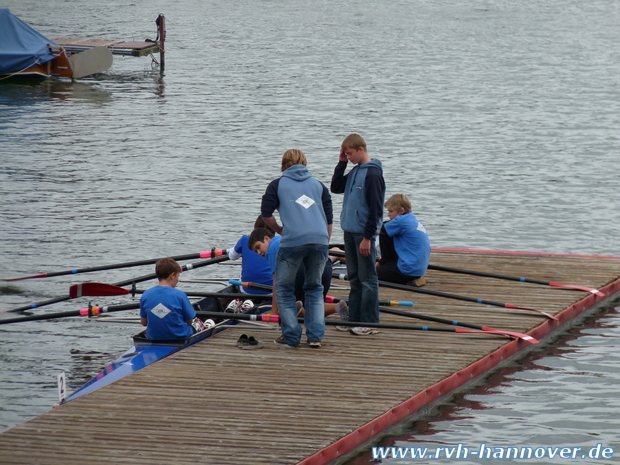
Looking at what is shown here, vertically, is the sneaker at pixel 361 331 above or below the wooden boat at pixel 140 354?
above

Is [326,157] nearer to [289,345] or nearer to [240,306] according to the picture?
[240,306]

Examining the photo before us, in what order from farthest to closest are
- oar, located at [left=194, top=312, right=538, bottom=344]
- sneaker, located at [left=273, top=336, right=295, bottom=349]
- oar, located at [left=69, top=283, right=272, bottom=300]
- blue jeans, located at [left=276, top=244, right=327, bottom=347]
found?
oar, located at [left=69, top=283, right=272, bottom=300] → oar, located at [left=194, top=312, right=538, bottom=344] → sneaker, located at [left=273, top=336, right=295, bottom=349] → blue jeans, located at [left=276, top=244, right=327, bottom=347]

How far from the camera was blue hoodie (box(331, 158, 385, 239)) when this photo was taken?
388 inches

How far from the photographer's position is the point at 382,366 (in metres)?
9.90

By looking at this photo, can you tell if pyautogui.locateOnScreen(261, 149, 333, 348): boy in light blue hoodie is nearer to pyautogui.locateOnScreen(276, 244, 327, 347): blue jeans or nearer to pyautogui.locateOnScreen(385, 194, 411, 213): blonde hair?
pyautogui.locateOnScreen(276, 244, 327, 347): blue jeans

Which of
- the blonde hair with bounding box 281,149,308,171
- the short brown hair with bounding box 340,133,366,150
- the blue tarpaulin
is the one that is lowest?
the blonde hair with bounding box 281,149,308,171

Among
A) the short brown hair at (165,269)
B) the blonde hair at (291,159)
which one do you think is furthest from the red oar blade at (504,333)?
the short brown hair at (165,269)

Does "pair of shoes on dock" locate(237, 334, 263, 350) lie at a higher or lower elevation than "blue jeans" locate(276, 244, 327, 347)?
lower

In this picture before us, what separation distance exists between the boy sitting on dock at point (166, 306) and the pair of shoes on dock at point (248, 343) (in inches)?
24.1

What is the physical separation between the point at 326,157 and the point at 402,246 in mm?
14560

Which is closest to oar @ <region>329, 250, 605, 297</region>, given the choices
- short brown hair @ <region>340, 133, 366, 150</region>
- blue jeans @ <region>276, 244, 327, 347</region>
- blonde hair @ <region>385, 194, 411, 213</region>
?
blonde hair @ <region>385, 194, 411, 213</region>

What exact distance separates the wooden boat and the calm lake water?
0.97 meters

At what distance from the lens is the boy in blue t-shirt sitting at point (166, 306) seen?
9914mm

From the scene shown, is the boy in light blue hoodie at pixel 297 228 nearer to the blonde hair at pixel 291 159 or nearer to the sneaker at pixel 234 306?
the blonde hair at pixel 291 159
